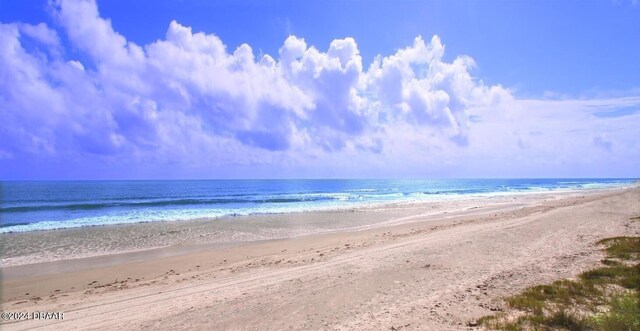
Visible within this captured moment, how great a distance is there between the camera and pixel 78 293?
9.91 m

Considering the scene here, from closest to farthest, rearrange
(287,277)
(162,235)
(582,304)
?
(582,304) → (287,277) → (162,235)

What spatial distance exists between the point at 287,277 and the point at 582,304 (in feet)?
24.0

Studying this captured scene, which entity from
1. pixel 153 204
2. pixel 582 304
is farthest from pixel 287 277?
pixel 153 204

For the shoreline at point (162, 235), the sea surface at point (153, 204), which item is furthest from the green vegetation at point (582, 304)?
the sea surface at point (153, 204)

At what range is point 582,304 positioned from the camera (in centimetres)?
655

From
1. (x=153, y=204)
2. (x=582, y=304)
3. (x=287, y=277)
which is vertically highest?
(x=582, y=304)

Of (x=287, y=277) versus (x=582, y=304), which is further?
(x=287, y=277)

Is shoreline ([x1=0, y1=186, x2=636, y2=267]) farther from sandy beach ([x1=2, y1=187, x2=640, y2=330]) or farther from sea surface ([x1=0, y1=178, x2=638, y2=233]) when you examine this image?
sea surface ([x1=0, y1=178, x2=638, y2=233])

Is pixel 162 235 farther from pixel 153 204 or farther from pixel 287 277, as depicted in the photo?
pixel 153 204

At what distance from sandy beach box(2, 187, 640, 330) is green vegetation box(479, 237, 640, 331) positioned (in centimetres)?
54

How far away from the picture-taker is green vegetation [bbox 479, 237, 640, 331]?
18.2ft

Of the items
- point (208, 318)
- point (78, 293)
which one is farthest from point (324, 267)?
point (78, 293)

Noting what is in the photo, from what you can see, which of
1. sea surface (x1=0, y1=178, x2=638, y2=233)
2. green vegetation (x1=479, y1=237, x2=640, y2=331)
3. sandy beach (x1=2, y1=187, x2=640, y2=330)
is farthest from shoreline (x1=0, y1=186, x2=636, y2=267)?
green vegetation (x1=479, y1=237, x2=640, y2=331)

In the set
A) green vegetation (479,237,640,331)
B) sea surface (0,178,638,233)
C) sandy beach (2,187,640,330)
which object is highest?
green vegetation (479,237,640,331)
